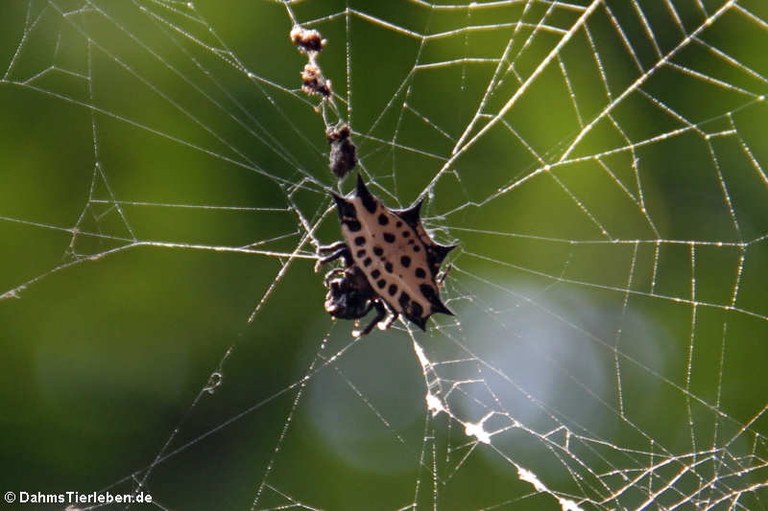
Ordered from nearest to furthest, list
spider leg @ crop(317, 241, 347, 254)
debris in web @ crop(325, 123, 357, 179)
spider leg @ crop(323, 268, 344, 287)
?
debris in web @ crop(325, 123, 357, 179), spider leg @ crop(317, 241, 347, 254), spider leg @ crop(323, 268, 344, 287)

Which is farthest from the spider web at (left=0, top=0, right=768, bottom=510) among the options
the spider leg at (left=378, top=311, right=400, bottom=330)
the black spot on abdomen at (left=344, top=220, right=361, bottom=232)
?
the black spot on abdomen at (left=344, top=220, right=361, bottom=232)

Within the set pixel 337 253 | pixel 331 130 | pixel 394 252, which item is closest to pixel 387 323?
pixel 337 253

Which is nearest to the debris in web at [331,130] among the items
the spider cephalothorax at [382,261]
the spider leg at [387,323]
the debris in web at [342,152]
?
the debris in web at [342,152]

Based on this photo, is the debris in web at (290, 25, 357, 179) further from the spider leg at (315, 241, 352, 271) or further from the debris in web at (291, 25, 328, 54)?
the spider leg at (315, 241, 352, 271)

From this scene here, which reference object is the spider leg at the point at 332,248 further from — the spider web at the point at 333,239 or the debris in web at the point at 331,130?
the spider web at the point at 333,239

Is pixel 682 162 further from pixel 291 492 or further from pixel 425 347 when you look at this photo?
pixel 291 492

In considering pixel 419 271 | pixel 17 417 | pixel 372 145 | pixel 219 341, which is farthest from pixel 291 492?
pixel 419 271

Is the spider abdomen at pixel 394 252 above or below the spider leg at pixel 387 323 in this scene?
above

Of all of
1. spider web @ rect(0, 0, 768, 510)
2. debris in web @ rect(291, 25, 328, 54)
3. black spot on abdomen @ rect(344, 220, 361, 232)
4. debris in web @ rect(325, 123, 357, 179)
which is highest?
debris in web @ rect(291, 25, 328, 54)
